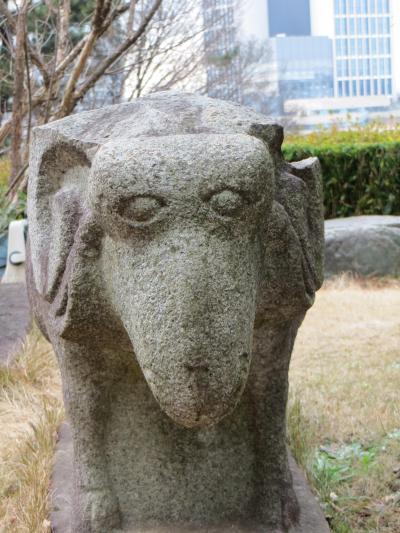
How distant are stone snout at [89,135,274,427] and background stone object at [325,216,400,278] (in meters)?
4.76

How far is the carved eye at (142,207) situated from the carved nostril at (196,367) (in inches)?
10.4

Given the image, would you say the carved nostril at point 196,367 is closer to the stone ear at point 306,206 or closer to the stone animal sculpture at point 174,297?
the stone animal sculpture at point 174,297

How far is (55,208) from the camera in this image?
157 cm

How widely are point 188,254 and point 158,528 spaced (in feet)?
2.65

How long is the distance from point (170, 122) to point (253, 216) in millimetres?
275

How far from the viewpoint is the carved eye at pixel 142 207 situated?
129cm

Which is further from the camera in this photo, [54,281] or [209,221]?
[54,281]

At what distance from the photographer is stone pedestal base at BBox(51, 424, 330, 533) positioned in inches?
69.6

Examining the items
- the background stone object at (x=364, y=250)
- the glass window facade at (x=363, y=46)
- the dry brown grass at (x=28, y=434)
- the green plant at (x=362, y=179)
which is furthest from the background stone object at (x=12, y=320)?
the glass window facade at (x=363, y=46)

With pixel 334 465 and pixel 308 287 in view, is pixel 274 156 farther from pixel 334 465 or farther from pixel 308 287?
pixel 334 465

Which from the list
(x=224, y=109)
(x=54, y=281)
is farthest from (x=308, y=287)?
(x=54, y=281)

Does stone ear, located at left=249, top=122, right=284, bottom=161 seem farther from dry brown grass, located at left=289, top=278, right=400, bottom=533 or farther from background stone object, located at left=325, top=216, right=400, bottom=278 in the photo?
background stone object, located at left=325, top=216, right=400, bottom=278

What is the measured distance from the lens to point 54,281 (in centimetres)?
155

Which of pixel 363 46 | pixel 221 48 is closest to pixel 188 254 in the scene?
pixel 221 48
